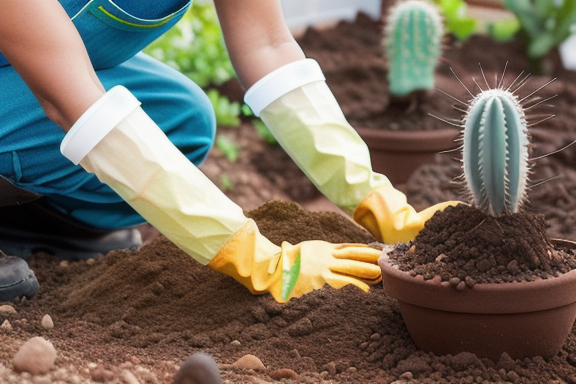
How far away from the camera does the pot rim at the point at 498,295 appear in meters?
1.34

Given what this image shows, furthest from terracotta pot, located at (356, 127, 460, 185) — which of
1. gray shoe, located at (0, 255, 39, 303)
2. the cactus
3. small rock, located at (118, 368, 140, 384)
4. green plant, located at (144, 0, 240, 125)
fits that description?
small rock, located at (118, 368, 140, 384)

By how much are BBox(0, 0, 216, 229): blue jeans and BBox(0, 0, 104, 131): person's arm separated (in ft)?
0.91

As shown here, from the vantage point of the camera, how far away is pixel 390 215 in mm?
1814

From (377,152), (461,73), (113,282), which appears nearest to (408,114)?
(377,152)

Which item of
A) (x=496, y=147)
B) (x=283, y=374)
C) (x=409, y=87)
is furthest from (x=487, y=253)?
(x=409, y=87)

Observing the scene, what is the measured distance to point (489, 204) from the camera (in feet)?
4.67

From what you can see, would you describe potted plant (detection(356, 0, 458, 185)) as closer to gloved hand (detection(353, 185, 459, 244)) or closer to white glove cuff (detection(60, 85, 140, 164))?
gloved hand (detection(353, 185, 459, 244))

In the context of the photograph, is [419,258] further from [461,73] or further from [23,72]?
[461,73]

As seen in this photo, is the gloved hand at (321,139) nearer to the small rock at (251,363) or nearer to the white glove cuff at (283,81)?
the white glove cuff at (283,81)

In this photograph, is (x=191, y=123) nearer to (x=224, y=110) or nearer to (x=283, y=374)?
(x=283, y=374)

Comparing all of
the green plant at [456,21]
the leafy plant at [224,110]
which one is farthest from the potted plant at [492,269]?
the green plant at [456,21]

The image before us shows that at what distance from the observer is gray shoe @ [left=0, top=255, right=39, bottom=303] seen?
1.82m

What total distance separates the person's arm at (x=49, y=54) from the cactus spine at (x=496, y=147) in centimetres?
68

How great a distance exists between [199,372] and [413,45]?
2.24 metres
